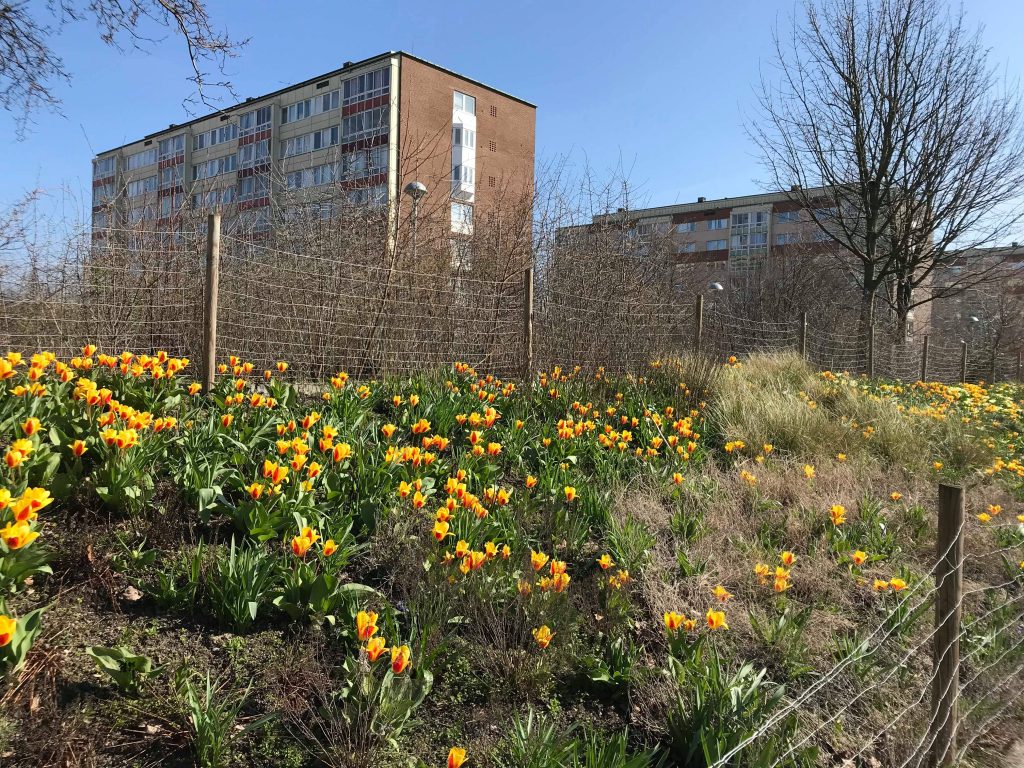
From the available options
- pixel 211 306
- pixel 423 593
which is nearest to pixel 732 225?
pixel 211 306

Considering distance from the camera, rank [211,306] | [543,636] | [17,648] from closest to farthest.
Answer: [17,648] < [543,636] < [211,306]

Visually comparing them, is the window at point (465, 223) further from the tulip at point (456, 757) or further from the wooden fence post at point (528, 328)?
the tulip at point (456, 757)

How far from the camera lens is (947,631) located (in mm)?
2430

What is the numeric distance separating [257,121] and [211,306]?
49.3 metres

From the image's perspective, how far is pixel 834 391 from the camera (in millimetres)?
7602

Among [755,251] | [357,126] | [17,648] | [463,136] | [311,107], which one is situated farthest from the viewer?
[755,251]

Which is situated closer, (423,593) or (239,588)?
(239,588)

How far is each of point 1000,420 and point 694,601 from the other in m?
7.92

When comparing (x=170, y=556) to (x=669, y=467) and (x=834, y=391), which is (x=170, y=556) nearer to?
(x=669, y=467)

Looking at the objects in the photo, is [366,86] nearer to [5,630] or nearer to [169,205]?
[169,205]

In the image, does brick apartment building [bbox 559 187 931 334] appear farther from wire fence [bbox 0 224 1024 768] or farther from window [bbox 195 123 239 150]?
window [bbox 195 123 239 150]

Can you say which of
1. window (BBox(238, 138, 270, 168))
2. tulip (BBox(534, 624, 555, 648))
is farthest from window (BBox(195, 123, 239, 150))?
tulip (BBox(534, 624, 555, 648))

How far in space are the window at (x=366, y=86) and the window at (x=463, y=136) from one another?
18.2 feet

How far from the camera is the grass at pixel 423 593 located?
2000mm
